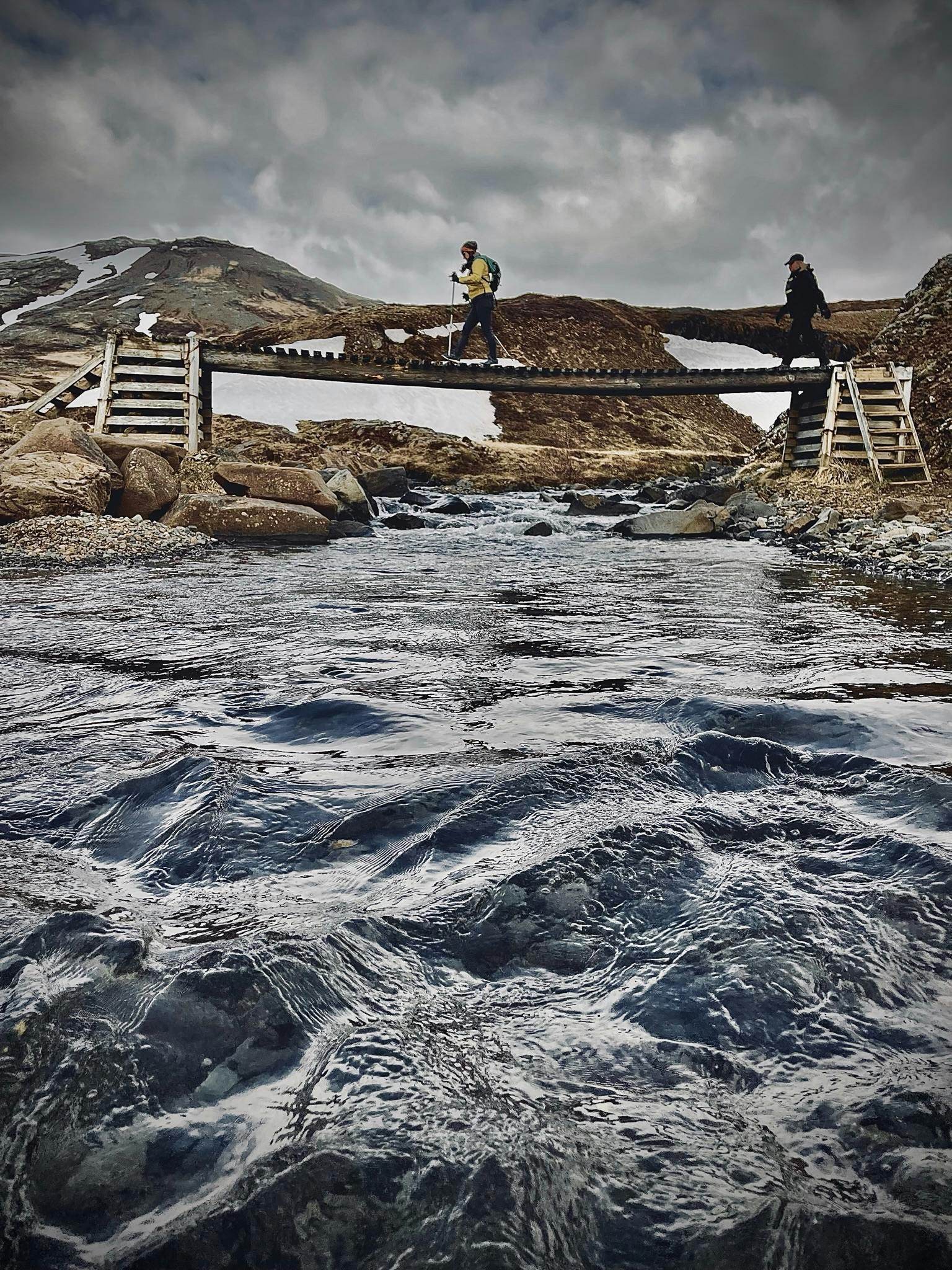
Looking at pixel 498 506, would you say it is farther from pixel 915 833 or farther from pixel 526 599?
pixel 915 833

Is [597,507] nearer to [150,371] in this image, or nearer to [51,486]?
[150,371]

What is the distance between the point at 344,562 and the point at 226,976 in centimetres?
769

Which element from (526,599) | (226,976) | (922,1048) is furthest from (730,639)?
(226,976)

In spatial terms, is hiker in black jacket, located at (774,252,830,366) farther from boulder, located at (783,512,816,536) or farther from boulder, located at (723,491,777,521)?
boulder, located at (783,512,816,536)

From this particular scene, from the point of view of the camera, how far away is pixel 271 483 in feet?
39.1

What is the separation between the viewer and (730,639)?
189 inches

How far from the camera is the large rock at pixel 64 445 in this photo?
10.3m

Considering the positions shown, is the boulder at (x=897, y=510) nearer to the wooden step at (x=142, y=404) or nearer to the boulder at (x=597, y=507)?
the boulder at (x=597, y=507)

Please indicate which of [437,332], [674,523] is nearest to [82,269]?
[437,332]

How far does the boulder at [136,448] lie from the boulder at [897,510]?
34.7 feet

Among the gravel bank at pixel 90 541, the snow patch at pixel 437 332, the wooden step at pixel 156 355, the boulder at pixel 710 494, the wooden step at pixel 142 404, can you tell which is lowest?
the gravel bank at pixel 90 541

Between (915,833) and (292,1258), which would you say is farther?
(915,833)

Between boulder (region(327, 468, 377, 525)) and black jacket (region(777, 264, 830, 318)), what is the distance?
7.85 meters

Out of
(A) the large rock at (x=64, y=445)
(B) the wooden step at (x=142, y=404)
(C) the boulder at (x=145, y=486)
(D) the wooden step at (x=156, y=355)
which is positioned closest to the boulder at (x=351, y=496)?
(C) the boulder at (x=145, y=486)
